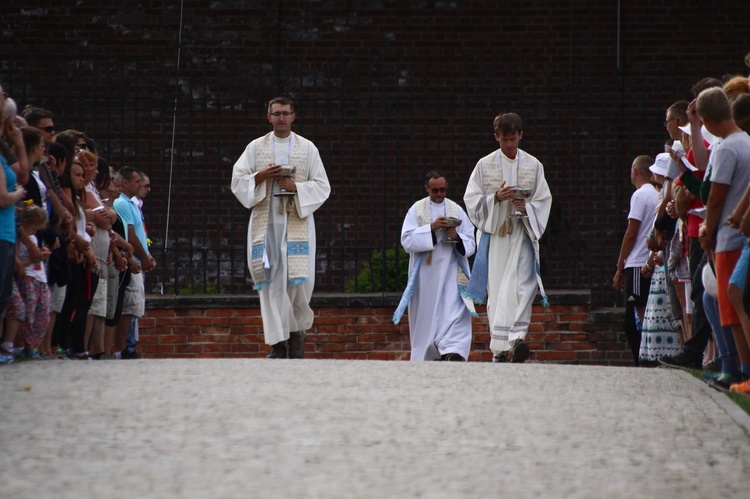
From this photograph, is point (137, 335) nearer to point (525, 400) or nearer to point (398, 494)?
point (525, 400)

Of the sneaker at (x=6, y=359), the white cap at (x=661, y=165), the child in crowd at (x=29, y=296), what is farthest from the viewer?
the white cap at (x=661, y=165)

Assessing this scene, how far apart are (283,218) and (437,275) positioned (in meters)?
1.55

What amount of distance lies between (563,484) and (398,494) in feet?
2.02

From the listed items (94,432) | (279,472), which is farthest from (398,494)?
(94,432)

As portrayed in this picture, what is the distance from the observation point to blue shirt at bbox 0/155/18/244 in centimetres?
747

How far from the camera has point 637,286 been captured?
422 inches

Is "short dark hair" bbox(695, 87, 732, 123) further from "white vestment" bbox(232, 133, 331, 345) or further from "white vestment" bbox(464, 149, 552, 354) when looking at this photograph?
"white vestment" bbox(232, 133, 331, 345)

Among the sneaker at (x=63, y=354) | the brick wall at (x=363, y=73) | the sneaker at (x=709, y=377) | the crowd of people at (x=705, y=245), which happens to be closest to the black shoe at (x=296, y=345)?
the sneaker at (x=63, y=354)

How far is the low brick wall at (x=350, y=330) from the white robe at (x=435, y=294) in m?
0.92

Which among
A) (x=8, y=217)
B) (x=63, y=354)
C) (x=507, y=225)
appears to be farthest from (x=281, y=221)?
(x=8, y=217)

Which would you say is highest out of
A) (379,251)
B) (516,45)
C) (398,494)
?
(516,45)

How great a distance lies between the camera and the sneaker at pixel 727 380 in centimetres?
715

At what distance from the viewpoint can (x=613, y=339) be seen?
12.8 metres

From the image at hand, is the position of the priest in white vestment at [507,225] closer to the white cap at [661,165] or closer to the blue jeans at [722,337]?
the white cap at [661,165]
